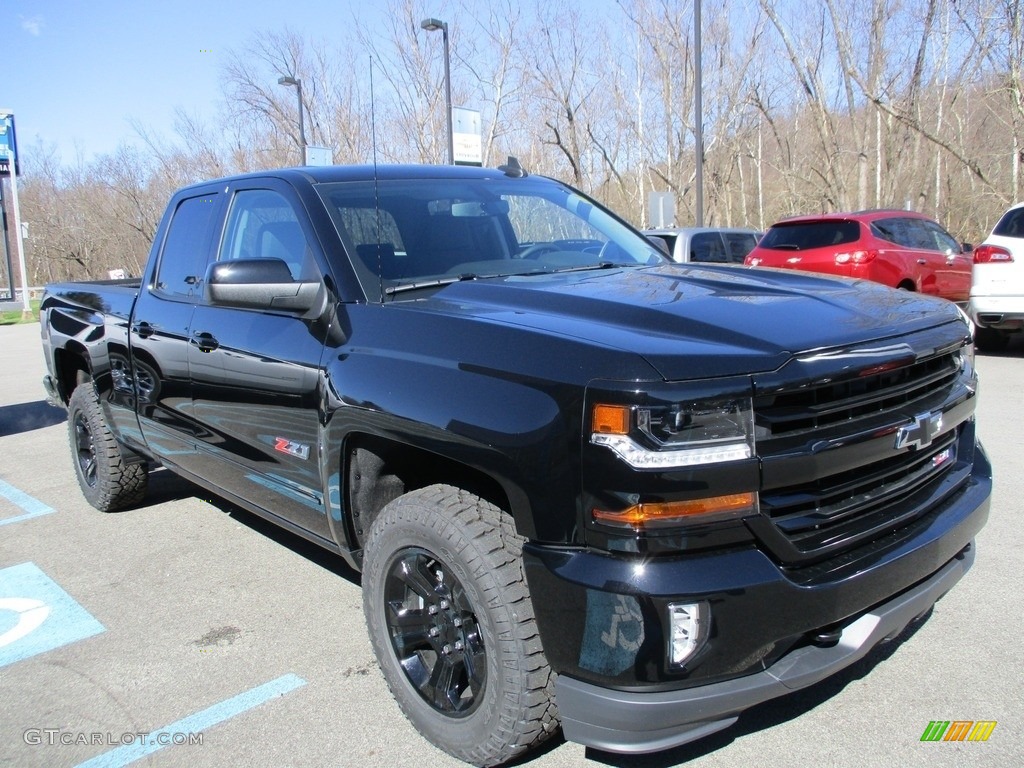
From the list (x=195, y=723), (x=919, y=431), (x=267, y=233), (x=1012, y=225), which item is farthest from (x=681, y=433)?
(x=1012, y=225)

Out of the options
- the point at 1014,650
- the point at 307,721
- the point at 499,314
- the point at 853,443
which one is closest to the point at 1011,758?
the point at 1014,650

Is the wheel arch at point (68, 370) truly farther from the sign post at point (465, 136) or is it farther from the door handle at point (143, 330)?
the sign post at point (465, 136)

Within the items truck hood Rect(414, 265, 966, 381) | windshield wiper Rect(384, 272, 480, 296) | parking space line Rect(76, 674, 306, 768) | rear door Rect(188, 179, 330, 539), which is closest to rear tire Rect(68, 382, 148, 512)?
rear door Rect(188, 179, 330, 539)

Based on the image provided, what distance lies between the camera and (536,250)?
146 inches

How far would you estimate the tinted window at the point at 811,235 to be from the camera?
11273 mm

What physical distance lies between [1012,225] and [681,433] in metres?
9.48

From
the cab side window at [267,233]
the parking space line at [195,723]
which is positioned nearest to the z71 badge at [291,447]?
the cab side window at [267,233]

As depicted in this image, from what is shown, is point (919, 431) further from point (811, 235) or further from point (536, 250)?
point (811, 235)

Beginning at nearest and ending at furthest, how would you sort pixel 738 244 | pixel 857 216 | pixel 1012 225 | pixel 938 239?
pixel 1012 225, pixel 857 216, pixel 938 239, pixel 738 244

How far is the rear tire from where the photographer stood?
5246mm

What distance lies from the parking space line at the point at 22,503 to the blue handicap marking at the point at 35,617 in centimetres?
111

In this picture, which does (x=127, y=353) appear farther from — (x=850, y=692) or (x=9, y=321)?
(x=9, y=321)

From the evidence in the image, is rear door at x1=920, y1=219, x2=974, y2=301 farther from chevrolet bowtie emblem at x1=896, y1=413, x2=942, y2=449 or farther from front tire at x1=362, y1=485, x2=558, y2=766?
front tire at x1=362, y1=485, x2=558, y2=766

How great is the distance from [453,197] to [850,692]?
2.45 metres
